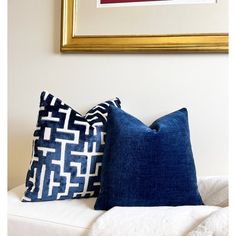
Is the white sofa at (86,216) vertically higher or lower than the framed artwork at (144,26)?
lower

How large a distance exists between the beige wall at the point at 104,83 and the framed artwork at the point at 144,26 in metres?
0.06

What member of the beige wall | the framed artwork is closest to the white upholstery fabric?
the beige wall

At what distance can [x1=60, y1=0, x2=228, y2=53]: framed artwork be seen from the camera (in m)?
1.64

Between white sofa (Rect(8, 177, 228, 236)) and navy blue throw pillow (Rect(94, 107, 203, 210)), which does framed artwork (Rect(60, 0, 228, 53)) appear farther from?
white sofa (Rect(8, 177, 228, 236))

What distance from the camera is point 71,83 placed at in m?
1.89

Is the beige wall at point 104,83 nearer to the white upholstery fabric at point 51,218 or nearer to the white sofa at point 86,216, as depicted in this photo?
the white sofa at point 86,216

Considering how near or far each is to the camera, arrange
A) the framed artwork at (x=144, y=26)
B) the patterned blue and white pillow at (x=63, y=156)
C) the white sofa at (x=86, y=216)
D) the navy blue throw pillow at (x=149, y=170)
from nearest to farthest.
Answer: the white sofa at (x=86, y=216), the navy blue throw pillow at (x=149, y=170), the patterned blue and white pillow at (x=63, y=156), the framed artwork at (x=144, y=26)

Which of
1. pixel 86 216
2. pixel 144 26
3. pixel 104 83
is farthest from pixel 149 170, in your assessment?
pixel 144 26

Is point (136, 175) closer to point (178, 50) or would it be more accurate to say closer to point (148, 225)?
point (148, 225)

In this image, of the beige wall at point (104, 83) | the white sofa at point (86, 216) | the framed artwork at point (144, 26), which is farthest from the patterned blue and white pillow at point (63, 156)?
the framed artwork at point (144, 26)

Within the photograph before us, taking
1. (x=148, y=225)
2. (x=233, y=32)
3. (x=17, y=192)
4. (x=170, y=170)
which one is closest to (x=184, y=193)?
(x=170, y=170)

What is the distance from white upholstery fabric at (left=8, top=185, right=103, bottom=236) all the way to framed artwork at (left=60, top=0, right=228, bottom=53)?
2.57 ft

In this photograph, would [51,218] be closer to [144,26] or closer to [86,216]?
[86,216]

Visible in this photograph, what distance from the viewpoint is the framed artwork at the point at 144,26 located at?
5.38 ft
